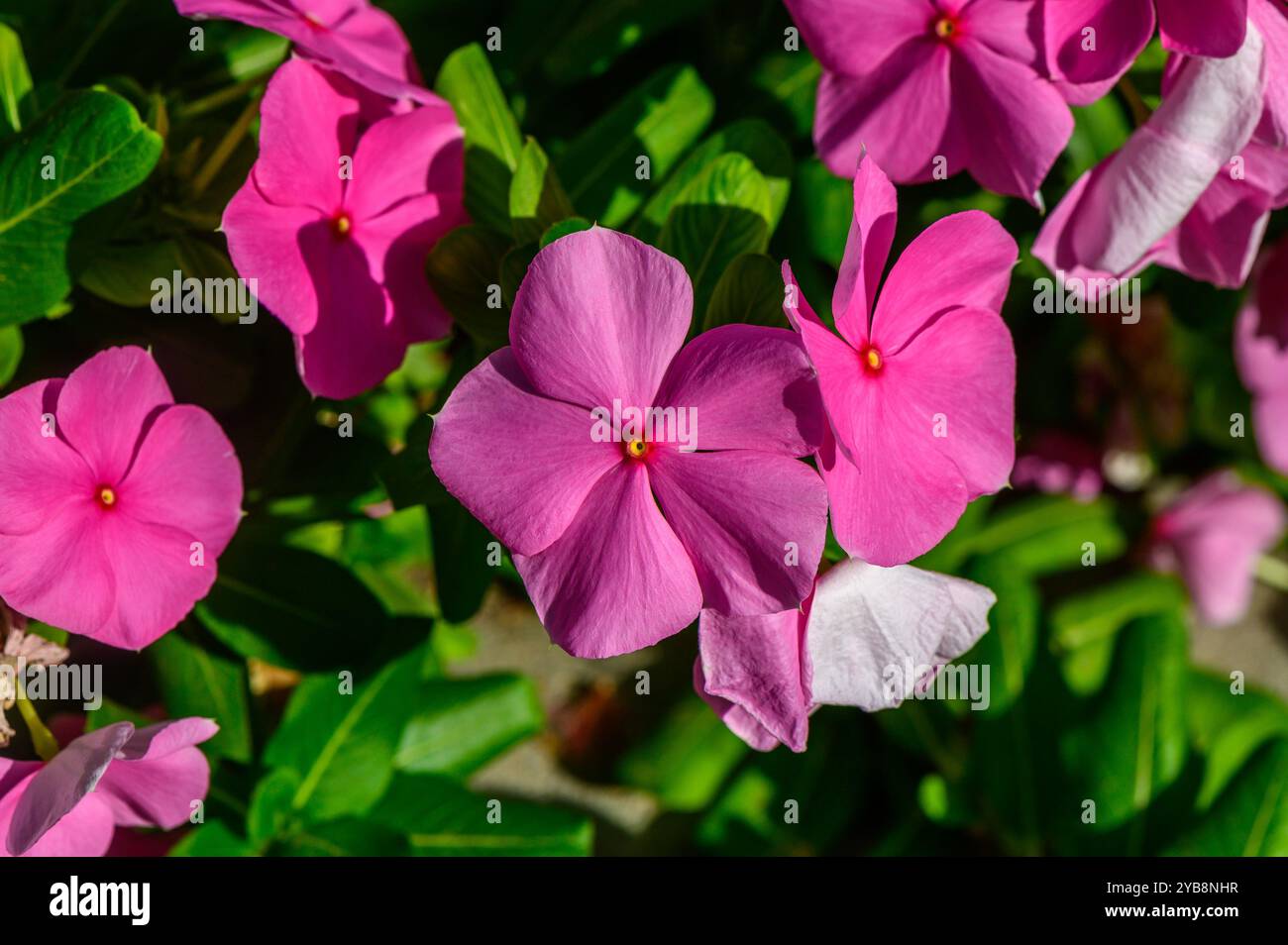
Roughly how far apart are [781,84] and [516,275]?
0.43 meters

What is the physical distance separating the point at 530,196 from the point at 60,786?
52cm

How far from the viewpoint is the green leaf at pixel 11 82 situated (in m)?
0.89

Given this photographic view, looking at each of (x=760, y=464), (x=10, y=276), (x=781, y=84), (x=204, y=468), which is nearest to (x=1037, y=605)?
(x=781, y=84)

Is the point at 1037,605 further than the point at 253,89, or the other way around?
the point at 1037,605

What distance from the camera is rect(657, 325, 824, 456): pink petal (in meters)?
0.63

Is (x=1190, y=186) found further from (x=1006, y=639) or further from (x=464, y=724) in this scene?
(x=464, y=724)

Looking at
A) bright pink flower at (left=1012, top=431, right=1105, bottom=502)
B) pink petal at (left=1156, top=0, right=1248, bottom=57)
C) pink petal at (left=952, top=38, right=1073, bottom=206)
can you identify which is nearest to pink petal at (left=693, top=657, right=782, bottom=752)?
pink petal at (left=952, top=38, right=1073, bottom=206)

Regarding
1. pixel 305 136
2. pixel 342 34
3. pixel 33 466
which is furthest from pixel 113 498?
pixel 342 34

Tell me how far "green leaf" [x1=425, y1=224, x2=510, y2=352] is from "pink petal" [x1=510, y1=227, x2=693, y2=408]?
16 centimetres

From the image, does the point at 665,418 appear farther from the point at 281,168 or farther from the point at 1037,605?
the point at 1037,605

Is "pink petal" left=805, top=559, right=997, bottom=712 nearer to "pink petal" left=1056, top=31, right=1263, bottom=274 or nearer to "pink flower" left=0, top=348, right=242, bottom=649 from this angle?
"pink petal" left=1056, top=31, right=1263, bottom=274

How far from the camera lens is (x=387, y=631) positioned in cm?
102
